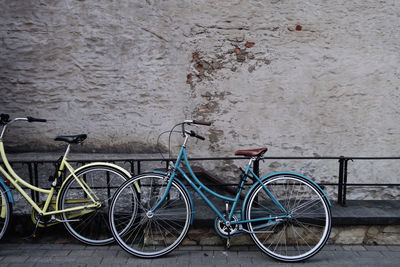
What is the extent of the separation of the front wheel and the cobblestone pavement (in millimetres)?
127

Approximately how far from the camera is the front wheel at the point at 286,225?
3.34 m

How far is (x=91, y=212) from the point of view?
3766 mm

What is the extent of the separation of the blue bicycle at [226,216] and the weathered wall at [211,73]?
1.57m

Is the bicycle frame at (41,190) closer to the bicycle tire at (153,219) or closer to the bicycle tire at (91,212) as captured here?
the bicycle tire at (91,212)

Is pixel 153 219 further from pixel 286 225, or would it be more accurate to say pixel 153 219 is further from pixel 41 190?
pixel 286 225

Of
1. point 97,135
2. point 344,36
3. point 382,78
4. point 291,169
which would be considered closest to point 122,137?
point 97,135

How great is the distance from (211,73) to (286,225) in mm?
2437

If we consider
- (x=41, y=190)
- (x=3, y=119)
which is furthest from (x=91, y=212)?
(x=3, y=119)

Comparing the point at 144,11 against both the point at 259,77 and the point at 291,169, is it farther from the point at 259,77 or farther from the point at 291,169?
the point at 291,169

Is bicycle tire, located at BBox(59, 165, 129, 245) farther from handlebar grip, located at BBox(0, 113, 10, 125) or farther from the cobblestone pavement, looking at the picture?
handlebar grip, located at BBox(0, 113, 10, 125)

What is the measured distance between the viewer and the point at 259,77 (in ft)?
16.6

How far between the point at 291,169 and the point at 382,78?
184cm

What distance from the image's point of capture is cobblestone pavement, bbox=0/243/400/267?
3.32 m

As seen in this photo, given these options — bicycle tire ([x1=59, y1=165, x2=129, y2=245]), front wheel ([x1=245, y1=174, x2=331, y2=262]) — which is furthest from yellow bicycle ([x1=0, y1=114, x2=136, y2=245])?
front wheel ([x1=245, y1=174, x2=331, y2=262])
